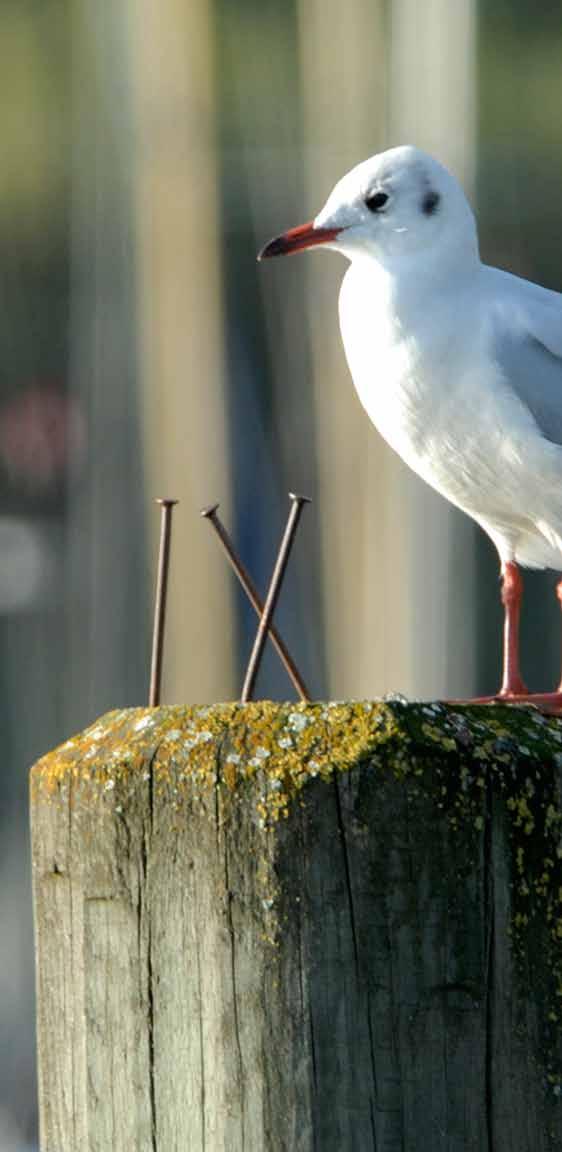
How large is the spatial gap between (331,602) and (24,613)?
118cm

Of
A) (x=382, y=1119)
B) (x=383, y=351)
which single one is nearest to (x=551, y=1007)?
(x=382, y=1119)

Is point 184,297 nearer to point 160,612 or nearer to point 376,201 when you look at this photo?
point 376,201

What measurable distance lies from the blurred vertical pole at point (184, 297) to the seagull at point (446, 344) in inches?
138

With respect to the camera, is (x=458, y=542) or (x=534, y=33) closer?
(x=458, y=542)

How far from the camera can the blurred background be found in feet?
21.3

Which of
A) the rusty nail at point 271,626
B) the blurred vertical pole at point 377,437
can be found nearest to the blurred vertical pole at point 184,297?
the blurred vertical pole at point 377,437

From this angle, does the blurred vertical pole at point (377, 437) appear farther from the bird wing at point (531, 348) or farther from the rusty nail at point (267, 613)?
the rusty nail at point (267, 613)

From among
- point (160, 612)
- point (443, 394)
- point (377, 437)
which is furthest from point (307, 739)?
point (377, 437)

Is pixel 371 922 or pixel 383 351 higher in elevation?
pixel 383 351

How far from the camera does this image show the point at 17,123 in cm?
749

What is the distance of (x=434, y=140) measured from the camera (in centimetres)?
645

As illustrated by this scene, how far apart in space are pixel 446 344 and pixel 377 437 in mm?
3624

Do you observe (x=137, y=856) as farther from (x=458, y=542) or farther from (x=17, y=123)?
(x=17, y=123)

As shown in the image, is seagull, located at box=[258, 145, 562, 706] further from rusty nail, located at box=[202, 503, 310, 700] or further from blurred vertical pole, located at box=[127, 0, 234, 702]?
blurred vertical pole, located at box=[127, 0, 234, 702]
